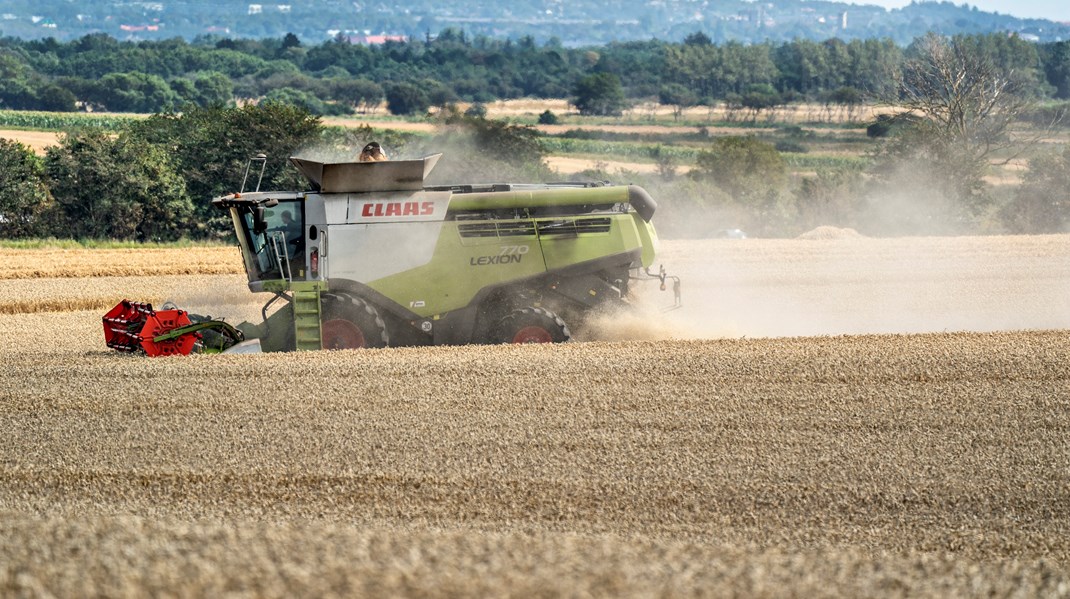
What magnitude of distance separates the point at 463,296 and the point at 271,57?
14524cm

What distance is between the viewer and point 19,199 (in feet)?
103

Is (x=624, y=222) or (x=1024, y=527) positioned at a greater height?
(x=624, y=222)

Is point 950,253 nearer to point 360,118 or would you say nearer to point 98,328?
point 98,328

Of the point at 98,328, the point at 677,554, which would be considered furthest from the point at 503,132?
the point at 677,554

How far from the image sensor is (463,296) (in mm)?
12898

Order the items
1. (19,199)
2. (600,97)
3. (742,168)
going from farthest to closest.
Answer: (600,97) → (742,168) → (19,199)

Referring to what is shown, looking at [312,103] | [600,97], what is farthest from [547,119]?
[312,103]

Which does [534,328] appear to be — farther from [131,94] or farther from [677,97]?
[677,97]

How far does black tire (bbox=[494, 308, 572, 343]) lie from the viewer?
1277 cm

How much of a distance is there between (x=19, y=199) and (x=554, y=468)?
88.6ft

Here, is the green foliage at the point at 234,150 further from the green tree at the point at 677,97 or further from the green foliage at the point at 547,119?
the green tree at the point at 677,97

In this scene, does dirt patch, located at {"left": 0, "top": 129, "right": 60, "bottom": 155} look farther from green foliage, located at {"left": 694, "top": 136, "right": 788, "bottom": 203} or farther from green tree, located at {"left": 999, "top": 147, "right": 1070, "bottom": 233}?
green tree, located at {"left": 999, "top": 147, "right": 1070, "bottom": 233}

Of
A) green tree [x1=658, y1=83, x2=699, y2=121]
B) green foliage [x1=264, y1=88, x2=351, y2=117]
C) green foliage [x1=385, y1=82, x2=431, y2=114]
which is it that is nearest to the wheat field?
green foliage [x1=385, y1=82, x2=431, y2=114]

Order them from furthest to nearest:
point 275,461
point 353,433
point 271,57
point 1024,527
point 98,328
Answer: point 271,57 < point 98,328 < point 353,433 < point 275,461 < point 1024,527
